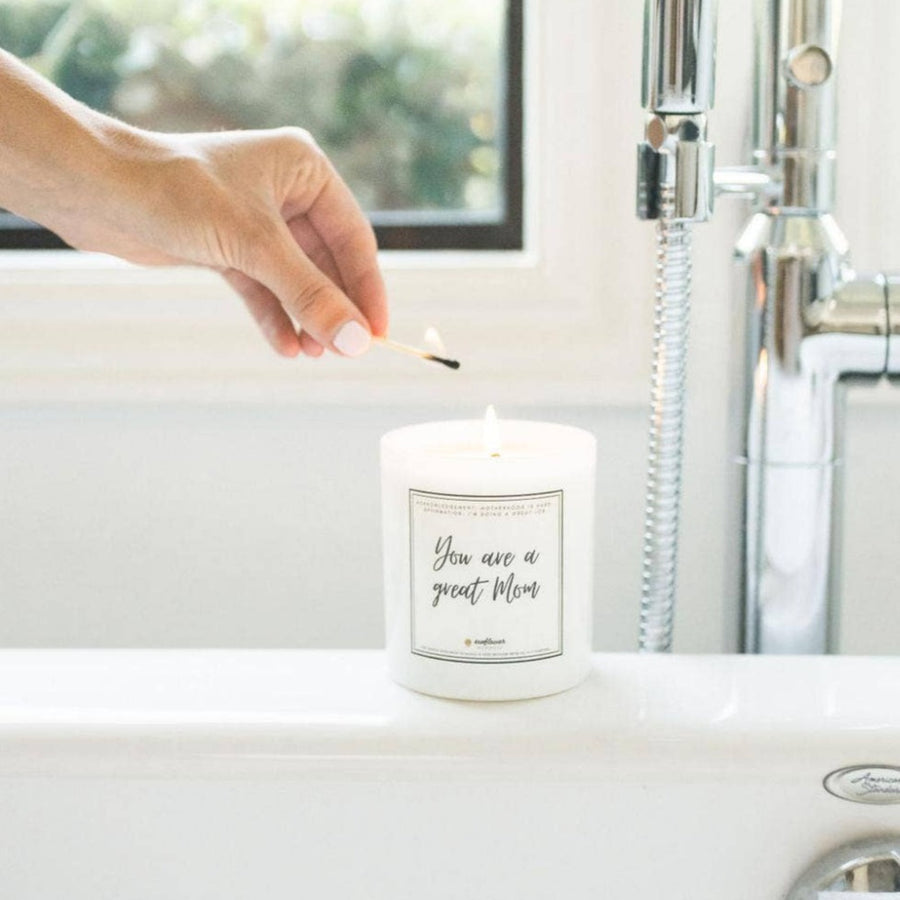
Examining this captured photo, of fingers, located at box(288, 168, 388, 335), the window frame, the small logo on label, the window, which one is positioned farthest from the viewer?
the window

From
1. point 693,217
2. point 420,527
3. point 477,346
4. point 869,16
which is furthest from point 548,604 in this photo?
point 869,16

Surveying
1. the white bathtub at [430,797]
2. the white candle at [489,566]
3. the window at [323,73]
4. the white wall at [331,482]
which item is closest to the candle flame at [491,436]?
the white candle at [489,566]

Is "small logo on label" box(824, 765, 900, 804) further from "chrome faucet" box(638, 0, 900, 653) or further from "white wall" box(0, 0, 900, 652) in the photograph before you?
"white wall" box(0, 0, 900, 652)

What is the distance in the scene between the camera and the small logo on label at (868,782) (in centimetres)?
48

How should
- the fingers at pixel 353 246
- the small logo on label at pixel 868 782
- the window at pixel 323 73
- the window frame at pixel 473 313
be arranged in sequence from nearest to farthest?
the small logo on label at pixel 868 782 → the fingers at pixel 353 246 → the window frame at pixel 473 313 → the window at pixel 323 73

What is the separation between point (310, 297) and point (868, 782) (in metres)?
0.30

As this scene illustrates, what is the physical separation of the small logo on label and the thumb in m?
0.26

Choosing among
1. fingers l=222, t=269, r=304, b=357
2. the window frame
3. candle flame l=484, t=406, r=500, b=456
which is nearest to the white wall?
the window frame

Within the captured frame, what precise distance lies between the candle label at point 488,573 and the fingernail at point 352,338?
9cm

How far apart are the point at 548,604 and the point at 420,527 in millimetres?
58

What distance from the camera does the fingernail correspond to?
55 centimetres

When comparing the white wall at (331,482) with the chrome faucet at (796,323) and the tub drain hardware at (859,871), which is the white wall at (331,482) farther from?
the tub drain hardware at (859,871)

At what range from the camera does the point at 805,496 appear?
0.59m

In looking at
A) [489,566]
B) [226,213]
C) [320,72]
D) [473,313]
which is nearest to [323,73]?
[320,72]
